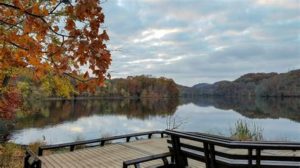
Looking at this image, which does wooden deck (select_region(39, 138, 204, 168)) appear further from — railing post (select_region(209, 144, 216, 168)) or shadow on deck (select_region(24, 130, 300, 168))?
railing post (select_region(209, 144, 216, 168))

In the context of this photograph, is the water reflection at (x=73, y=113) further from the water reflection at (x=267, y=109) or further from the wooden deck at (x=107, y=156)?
the wooden deck at (x=107, y=156)

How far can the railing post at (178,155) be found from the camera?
6.95 m

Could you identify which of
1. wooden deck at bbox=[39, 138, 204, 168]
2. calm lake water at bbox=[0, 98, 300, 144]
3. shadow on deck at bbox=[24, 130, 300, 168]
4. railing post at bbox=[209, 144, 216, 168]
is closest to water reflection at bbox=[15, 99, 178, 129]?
calm lake water at bbox=[0, 98, 300, 144]

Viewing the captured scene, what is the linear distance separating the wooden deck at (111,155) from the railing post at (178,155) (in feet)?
2.66

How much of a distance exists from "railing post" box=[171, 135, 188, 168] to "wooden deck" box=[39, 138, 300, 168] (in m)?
0.81

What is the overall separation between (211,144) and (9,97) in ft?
39.9

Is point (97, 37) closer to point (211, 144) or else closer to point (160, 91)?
point (211, 144)

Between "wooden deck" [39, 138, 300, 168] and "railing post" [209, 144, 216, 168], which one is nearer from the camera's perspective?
"railing post" [209, 144, 216, 168]

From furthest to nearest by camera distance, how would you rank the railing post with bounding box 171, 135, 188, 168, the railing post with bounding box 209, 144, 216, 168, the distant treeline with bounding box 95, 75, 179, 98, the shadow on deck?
the distant treeline with bounding box 95, 75, 179, 98, the railing post with bounding box 171, 135, 188, 168, the railing post with bounding box 209, 144, 216, 168, the shadow on deck

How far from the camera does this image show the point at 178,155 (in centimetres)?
702

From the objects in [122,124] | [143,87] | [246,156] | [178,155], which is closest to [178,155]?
[178,155]

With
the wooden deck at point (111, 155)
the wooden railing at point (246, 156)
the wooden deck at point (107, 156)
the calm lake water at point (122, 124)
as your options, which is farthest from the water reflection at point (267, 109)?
the wooden railing at point (246, 156)

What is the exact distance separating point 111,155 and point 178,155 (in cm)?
350

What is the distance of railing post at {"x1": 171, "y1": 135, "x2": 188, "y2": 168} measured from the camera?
6948 millimetres
